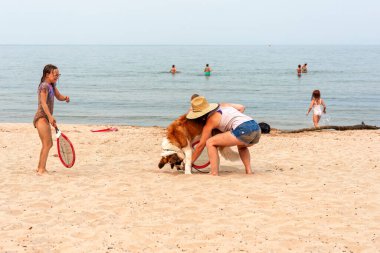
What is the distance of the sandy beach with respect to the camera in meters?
4.71

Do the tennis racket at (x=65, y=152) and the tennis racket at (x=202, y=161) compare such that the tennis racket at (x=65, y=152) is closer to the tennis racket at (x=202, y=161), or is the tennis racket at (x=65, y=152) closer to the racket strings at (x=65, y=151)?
the racket strings at (x=65, y=151)

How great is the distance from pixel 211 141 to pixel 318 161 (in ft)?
9.75

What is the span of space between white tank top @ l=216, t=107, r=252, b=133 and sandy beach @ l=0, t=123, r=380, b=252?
30.8 inches

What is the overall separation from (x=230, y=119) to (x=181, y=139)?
2.62 ft

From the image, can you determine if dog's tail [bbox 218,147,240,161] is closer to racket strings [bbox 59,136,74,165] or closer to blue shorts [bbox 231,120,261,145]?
blue shorts [bbox 231,120,261,145]

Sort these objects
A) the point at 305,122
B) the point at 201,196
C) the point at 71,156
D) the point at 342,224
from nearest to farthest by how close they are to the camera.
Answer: the point at 342,224, the point at 201,196, the point at 71,156, the point at 305,122

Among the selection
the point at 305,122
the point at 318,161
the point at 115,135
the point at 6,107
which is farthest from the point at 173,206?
the point at 6,107

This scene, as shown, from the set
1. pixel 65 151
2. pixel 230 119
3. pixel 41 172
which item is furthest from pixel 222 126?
pixel 41 172

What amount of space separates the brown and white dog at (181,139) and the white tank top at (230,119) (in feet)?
1.01

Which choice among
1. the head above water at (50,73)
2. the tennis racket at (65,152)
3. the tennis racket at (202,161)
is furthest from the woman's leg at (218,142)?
the head above water at (50,73)

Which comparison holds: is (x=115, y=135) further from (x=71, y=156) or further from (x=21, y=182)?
(x=21, y=182)

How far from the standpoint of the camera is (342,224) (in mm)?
5211

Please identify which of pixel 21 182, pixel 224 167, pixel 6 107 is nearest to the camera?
pixel 21 182

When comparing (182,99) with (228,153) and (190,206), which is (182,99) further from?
(190,206)
